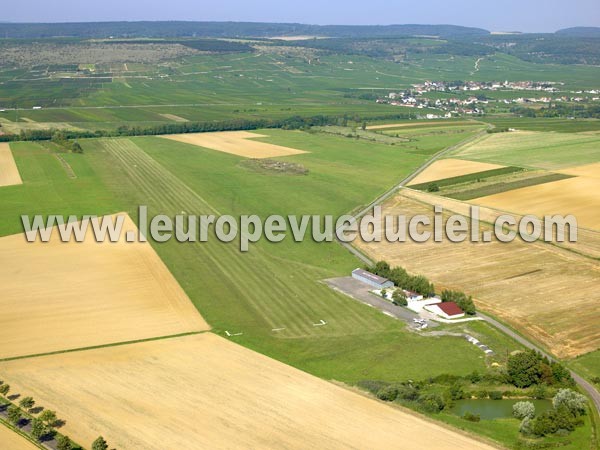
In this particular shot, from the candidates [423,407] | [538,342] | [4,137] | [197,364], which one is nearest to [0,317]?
[197,364]

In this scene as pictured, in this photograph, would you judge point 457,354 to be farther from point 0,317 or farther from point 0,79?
point 0,79

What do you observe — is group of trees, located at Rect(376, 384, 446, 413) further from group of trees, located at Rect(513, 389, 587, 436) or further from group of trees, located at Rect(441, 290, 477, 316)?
group of trees, located at Rect(441, 290, 477, 316)

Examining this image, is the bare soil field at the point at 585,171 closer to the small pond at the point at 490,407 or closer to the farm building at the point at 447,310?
the farm building at the point at 447,310

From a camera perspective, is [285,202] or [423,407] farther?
[285,202]

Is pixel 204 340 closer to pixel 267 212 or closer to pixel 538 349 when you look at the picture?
pixel 538 349

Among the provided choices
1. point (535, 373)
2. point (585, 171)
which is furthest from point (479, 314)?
point (585, 171)

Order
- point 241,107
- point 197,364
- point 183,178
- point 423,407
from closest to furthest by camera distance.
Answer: point 423,407 → point 197,364 → point 183,178 → point 241,107

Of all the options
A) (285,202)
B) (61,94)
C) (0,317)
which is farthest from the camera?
(61,94)
